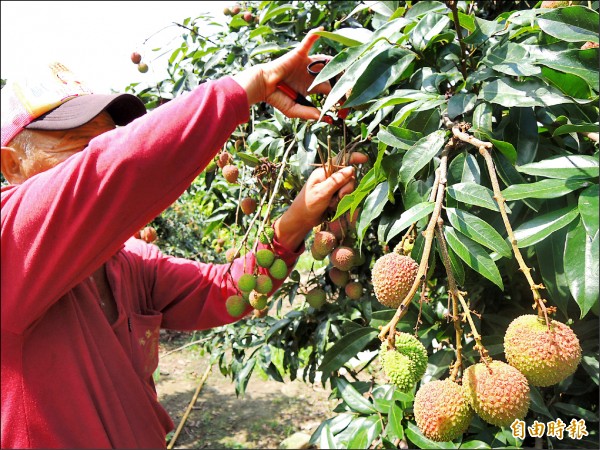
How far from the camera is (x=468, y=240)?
2.76 ft

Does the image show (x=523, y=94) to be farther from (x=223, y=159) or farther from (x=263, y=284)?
(x=223, y=159)

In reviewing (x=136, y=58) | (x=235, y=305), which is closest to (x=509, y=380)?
(x=235, y=305)

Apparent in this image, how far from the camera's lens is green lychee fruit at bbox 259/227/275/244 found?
131cm

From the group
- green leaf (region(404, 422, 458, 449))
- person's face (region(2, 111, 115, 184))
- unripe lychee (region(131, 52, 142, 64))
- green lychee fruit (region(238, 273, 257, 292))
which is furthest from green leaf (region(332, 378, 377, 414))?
unripe lychee (region(131, 52, 142, 64))

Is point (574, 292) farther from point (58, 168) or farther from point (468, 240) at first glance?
point (58, 168)

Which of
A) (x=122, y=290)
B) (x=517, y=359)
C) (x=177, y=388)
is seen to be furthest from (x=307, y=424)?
(x=517, y=359)

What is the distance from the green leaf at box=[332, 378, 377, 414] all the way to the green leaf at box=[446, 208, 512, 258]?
0.64 meters

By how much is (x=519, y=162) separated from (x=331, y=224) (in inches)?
20.3

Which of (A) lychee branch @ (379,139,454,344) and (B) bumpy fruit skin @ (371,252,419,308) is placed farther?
(B) bumpy fruit skin @ (371,252,419,308)

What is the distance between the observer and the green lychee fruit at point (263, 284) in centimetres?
128

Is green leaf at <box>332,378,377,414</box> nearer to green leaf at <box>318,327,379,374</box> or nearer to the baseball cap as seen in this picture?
green leaf at <box>318,327,379,374</box>

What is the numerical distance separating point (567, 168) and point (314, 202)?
0.58 metres

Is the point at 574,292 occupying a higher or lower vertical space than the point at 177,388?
higher

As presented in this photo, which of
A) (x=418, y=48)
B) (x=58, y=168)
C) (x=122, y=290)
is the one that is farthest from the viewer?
(x=122, y=290)
